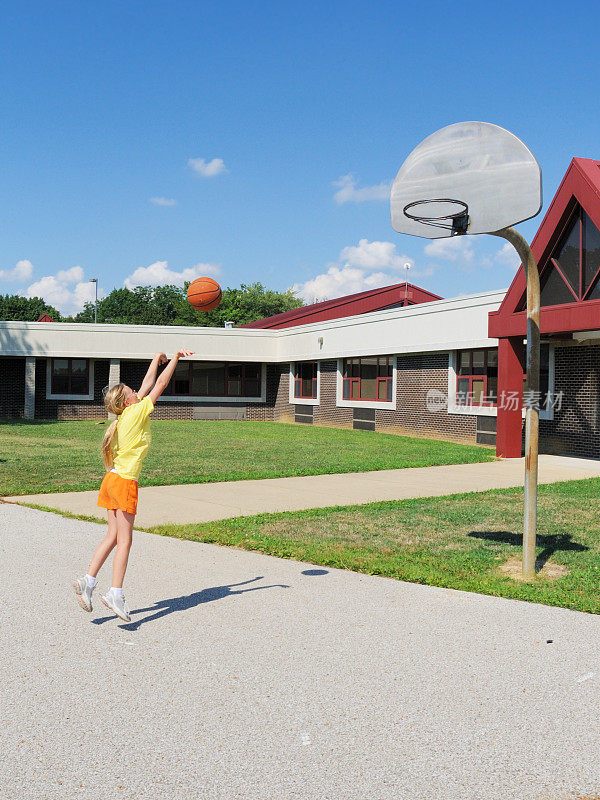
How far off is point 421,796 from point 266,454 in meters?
15.1

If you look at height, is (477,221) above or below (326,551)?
above

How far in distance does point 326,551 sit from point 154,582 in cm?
195

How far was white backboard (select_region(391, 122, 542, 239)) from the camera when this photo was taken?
6.94 meters

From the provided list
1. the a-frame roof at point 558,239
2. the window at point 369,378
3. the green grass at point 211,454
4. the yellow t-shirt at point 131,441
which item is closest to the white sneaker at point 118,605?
the yellow t-shirt at point 131,441

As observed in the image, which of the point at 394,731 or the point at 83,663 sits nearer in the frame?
the point at 394,731

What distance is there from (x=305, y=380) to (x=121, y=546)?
93.7 feet

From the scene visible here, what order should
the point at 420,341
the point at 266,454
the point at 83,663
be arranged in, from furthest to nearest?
the point at 420,341 → the point at 266,454 → the point at 83,663

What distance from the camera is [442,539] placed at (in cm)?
833

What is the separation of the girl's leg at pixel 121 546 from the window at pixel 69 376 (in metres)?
29.5

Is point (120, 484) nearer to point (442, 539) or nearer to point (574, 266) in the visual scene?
point (442, 539)

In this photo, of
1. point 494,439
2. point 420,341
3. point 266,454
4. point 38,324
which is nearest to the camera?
point 266,454

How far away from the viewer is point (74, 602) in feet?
19.0

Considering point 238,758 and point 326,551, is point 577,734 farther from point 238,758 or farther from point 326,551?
point 326,551

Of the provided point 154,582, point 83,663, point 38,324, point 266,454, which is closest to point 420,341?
point 266,454
